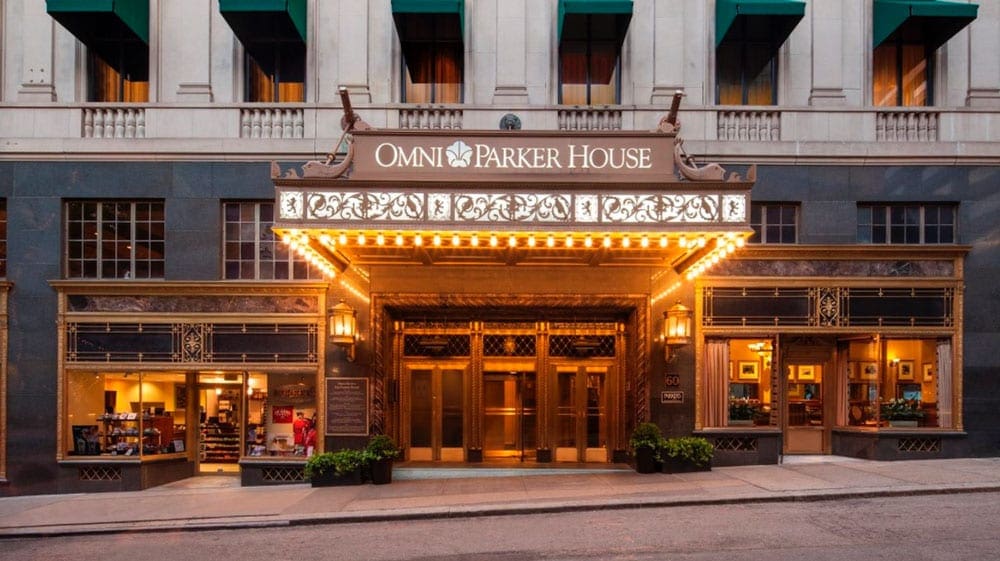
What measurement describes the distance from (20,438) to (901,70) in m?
20.3

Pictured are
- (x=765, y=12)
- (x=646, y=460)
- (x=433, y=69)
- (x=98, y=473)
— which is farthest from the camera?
(x=433, y=69)

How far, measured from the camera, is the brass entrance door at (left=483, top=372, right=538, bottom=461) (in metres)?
17.0

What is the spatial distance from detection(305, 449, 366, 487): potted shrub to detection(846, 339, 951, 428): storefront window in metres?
10.6

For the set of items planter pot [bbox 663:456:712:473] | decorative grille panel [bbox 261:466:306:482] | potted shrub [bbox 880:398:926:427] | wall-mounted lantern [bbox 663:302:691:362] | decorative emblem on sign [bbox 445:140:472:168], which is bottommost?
decorative grille panel [bbox 261:466:306:482]

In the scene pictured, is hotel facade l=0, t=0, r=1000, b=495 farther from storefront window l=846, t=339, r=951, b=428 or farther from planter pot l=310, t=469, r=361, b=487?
planter pot l=310, t=469, r=361, b=487

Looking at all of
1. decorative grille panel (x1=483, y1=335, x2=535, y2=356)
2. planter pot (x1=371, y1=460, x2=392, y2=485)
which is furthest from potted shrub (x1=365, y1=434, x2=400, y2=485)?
decorative grille panel (x1=483, y1=335, x2=535, y2=356)

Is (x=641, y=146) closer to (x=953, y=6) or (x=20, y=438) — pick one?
(x=953, y=6)

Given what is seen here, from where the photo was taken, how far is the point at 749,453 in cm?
1560

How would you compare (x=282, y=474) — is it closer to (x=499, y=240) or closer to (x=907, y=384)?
(x=499, y=240)

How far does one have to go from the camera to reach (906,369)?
15.9 m

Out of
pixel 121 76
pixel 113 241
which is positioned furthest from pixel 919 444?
pixel 121 76

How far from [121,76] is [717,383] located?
14462 millimetres

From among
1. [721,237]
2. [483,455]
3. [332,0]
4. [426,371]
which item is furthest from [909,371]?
[332,0]

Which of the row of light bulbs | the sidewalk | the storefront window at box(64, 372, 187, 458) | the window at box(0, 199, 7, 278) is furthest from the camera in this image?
the window at box(0, 199, 7, 278)
